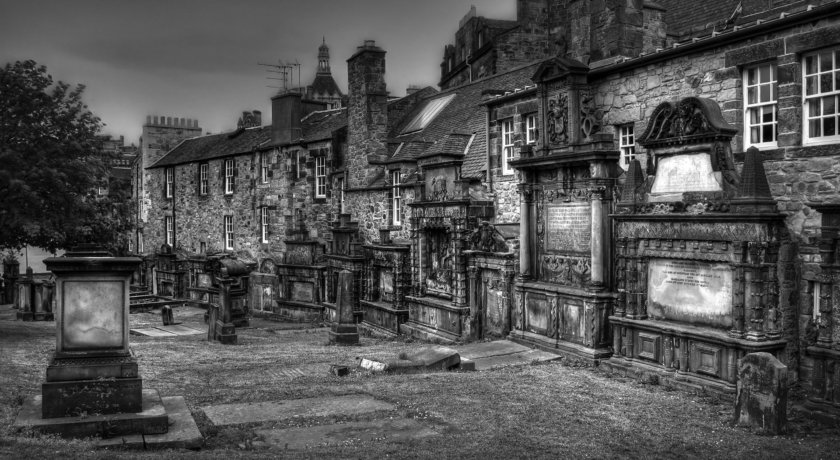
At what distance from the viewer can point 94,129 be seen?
19.6 meters

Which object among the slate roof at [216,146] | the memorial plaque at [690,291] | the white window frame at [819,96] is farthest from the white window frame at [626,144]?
the slate roof at [216,146]

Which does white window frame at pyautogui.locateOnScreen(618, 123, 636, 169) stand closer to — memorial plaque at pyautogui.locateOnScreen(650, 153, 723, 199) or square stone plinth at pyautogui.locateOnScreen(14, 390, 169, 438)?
memorial plaque at pyautogui.locateOnScreen(650, 153, 723, 199)

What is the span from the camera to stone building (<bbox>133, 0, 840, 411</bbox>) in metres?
10.6

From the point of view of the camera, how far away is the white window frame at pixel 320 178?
32.6 m

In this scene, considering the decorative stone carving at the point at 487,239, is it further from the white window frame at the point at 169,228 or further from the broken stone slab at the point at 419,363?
the white window frame at the point at 169,228

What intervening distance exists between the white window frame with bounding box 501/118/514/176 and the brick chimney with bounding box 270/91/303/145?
17.5m

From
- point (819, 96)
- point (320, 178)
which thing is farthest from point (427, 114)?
point (819, 96)

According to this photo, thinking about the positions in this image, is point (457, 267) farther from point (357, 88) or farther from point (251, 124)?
point (251, 124)

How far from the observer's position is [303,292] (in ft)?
99.9

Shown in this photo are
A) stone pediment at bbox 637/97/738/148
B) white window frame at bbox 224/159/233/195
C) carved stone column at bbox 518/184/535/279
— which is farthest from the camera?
white window frame at bbox 224/159/233/195

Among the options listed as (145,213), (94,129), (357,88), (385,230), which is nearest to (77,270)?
(94,129)

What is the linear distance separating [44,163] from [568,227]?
13.1 metres

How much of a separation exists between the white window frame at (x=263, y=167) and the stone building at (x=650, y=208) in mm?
13616

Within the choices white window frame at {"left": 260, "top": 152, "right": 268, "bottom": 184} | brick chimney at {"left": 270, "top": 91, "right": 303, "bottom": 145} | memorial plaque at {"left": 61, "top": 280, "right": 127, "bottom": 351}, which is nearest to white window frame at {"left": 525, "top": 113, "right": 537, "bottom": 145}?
memorial plaque at {"left": 61, "top": 280, "right": 127, "bottom": 351}
